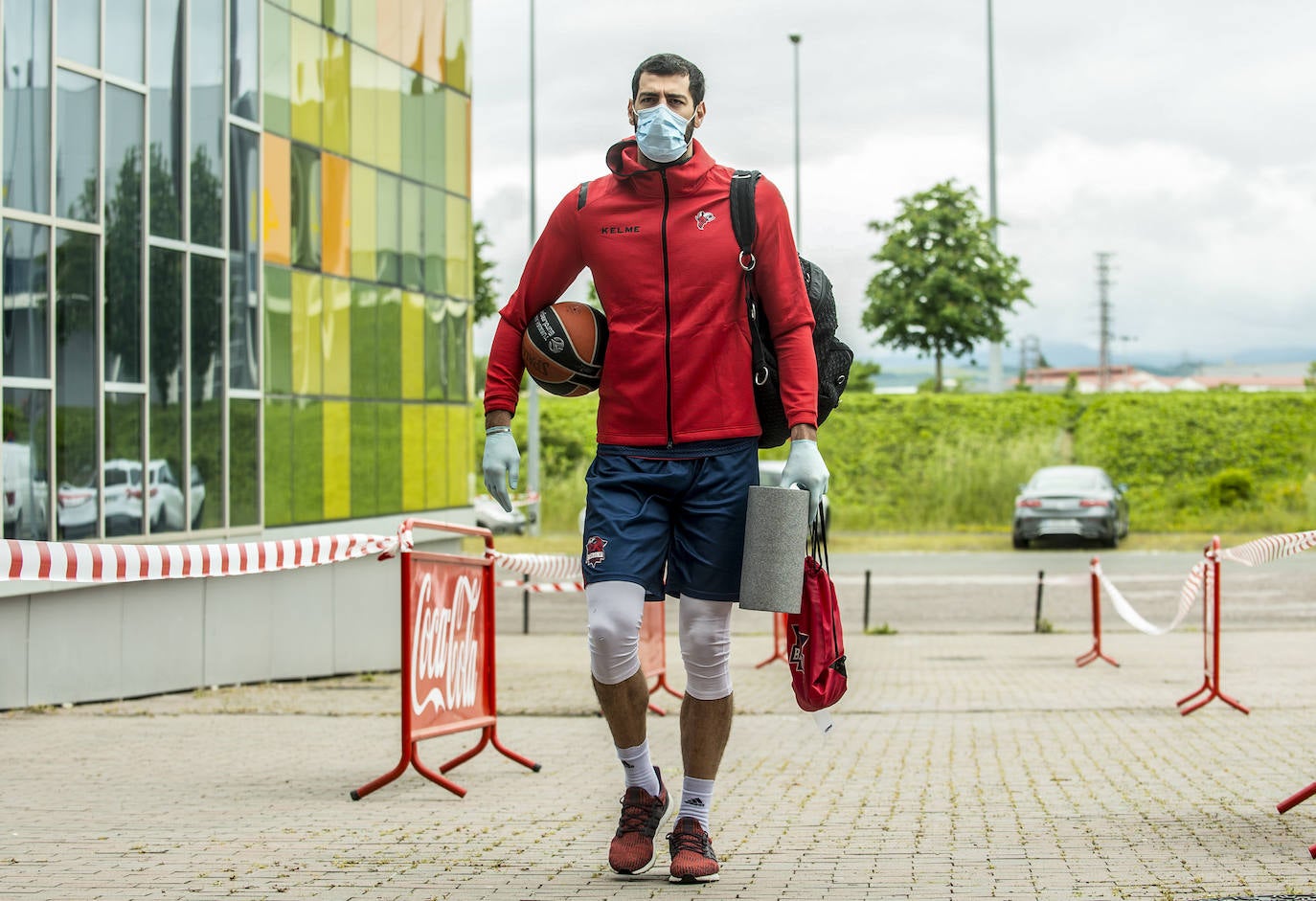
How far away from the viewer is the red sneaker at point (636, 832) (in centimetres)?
446

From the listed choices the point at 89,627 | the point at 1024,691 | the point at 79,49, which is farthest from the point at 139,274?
the point at 1024,691

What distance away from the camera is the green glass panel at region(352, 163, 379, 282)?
44.4ft

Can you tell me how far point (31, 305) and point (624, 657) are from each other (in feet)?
20.8

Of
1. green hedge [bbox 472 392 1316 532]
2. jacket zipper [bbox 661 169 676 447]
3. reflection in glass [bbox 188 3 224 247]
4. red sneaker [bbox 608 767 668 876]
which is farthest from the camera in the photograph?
green hedge [bbox 472 392 1316 532]

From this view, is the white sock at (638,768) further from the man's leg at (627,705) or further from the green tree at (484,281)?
the green tree at (484,281)

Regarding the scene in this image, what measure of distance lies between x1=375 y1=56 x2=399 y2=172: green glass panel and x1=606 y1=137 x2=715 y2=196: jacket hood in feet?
31.5

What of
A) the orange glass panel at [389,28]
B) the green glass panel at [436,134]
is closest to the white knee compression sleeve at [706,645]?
the orange glass panel at [389,28]

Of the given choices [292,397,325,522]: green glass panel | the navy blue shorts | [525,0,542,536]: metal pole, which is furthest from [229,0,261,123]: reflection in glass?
[525,0,542,536]: metal pole

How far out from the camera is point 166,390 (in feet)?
35.8

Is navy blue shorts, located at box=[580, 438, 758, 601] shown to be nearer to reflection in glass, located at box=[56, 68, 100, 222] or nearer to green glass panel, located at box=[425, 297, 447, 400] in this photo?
reflection in glass, located at box=[56, 68, 100, 222]

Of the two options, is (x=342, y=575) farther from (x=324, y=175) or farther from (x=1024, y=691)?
(x=1024, y=691)

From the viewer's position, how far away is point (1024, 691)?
10.9 metres

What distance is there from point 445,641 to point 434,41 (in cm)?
927

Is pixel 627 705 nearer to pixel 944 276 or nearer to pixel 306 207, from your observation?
pixel 306 207
